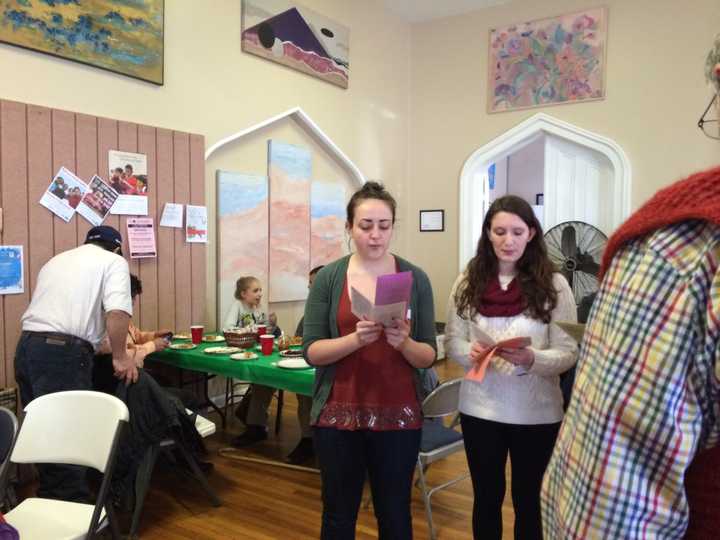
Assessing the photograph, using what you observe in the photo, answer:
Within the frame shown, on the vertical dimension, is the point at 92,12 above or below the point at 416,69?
below

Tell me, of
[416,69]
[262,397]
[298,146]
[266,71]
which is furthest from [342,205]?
[262,397]

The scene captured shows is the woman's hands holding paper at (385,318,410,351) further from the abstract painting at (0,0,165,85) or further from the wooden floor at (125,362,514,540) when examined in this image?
the abstract painting at (0,0,165,85)

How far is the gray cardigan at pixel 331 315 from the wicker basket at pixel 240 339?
190 centimetres

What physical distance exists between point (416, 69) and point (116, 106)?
439 centimetres

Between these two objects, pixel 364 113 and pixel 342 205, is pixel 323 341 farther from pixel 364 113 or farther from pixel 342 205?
pixel 364 113

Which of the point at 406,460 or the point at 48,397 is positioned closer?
the point at 406,460

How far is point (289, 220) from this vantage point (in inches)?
221

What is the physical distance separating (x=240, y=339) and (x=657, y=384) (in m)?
3.25

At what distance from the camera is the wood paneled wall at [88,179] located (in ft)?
11.3

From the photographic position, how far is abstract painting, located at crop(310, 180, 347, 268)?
19.5 feet

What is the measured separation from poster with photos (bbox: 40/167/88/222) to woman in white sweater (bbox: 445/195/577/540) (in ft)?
9.44

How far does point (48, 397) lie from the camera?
2.11 m

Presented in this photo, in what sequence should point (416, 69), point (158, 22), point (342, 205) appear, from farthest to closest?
point (416, 69), point (342, 205), point (158, 22)

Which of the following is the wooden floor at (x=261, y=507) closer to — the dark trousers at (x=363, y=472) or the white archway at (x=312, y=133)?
the dark trousers at (x=363, y=472)
